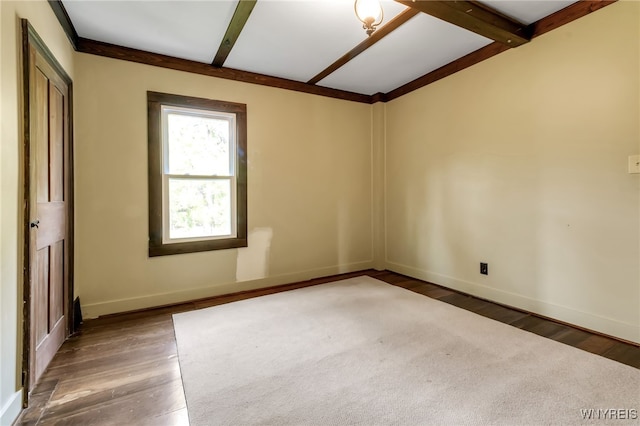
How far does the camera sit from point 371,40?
280cm

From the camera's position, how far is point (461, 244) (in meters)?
3.34

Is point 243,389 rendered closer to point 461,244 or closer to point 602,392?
point 602,392

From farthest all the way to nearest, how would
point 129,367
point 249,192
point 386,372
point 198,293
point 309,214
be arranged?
point 309,214 < point 249,192 < point 198,293 < point 129,367 < point 386,372

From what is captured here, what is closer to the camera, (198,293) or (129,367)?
(129,367)

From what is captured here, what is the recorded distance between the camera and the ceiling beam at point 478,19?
2160 millimetres

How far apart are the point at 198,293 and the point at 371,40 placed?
3.14 m

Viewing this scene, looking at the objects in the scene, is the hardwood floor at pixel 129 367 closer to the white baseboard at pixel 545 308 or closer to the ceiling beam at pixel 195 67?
the white baseboard at pixel 545 308

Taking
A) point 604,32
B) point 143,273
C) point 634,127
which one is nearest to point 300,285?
point 143,273

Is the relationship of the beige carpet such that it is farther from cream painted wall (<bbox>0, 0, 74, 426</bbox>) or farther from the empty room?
cream painted wall (<bbox>0, 0, 74, 426</bbox>)

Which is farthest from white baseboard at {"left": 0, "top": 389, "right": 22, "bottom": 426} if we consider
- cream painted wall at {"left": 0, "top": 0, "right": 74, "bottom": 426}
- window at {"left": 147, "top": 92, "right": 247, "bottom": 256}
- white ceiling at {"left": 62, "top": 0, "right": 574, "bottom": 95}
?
white ceiling at {"left": 62, "top": 0, "right": 574, "bottom": 95}

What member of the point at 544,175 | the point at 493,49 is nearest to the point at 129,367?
the point at 544,175

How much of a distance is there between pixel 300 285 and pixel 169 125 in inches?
92.2

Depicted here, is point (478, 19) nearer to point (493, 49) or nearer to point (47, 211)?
point (493, 49)

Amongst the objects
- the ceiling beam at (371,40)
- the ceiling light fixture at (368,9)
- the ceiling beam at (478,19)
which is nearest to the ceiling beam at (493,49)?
the ceiling beam at (478,19)
